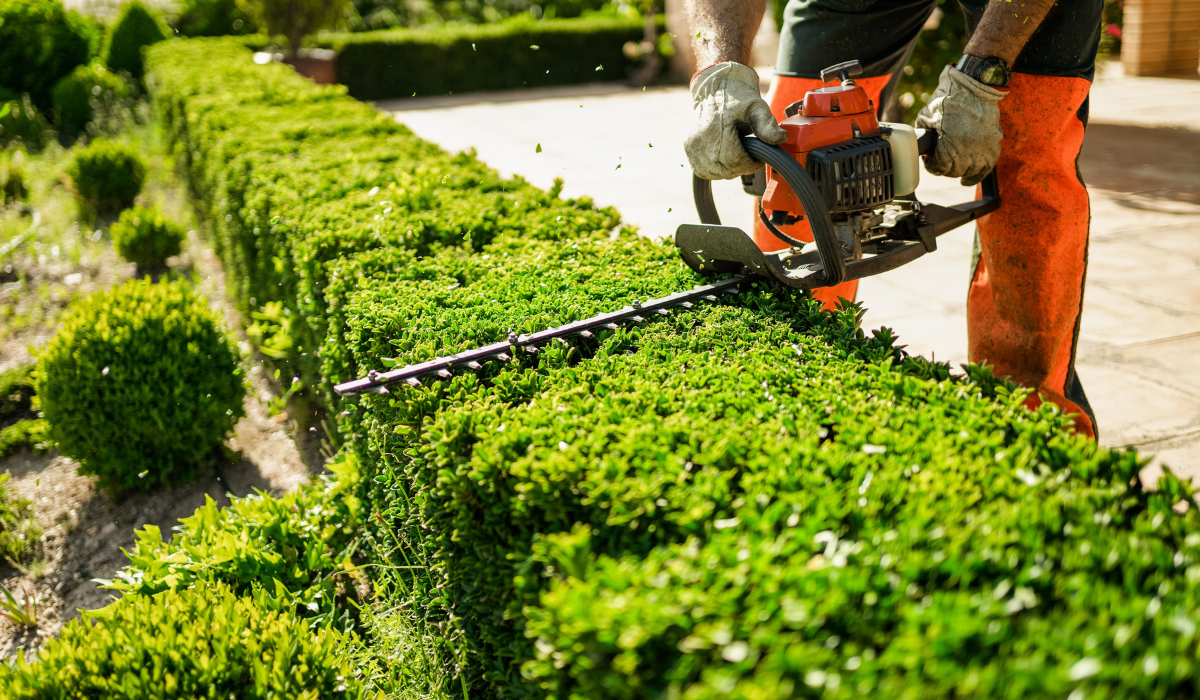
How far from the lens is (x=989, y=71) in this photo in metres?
2.33

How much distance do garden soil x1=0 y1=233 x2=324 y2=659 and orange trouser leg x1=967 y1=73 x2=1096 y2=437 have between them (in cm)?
264

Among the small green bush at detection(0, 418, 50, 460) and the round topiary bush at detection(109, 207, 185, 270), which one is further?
the round topiary bush at detection(109, 207, 185, 270)

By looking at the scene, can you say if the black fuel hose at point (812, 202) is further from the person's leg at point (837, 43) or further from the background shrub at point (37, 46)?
the background shrub at point (37, 46)

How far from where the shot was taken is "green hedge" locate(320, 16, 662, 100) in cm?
1413

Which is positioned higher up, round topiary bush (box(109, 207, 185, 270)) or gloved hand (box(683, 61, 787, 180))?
gloved hand (box(683, 61, 787, 180))

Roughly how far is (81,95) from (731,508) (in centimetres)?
1199

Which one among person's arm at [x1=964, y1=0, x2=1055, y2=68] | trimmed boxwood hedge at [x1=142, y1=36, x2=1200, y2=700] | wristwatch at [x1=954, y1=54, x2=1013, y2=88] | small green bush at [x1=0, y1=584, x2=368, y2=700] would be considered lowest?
small green bush at [x1=0, y1=584, x2=368, y2=700]

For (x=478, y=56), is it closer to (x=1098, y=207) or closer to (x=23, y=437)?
(x=1098, y=207)

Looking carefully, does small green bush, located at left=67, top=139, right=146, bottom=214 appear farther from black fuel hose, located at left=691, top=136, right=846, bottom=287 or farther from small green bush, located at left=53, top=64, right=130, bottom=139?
black fuel hose, located at left=691, top=136, right=846, bottom=287

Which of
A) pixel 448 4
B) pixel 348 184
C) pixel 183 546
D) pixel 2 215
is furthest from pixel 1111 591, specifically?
pixel 448 4

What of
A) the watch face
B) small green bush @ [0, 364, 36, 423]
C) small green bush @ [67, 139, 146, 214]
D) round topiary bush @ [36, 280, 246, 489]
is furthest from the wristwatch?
small green bush @ [67, 139, 146, 214]

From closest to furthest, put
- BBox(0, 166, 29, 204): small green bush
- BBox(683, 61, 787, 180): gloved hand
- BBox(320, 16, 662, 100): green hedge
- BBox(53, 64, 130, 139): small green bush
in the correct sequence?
BBox(683, 61, 787, 180): gloved hand, BBox(0, 166, 29, 204): small green bush, BBox(53, 64, 130, 139): small green bush, BBox(320, 16, 662, 100): green hedge

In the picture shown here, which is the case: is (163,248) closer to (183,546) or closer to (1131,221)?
(183,546)

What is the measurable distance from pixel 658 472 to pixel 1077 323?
208cm
